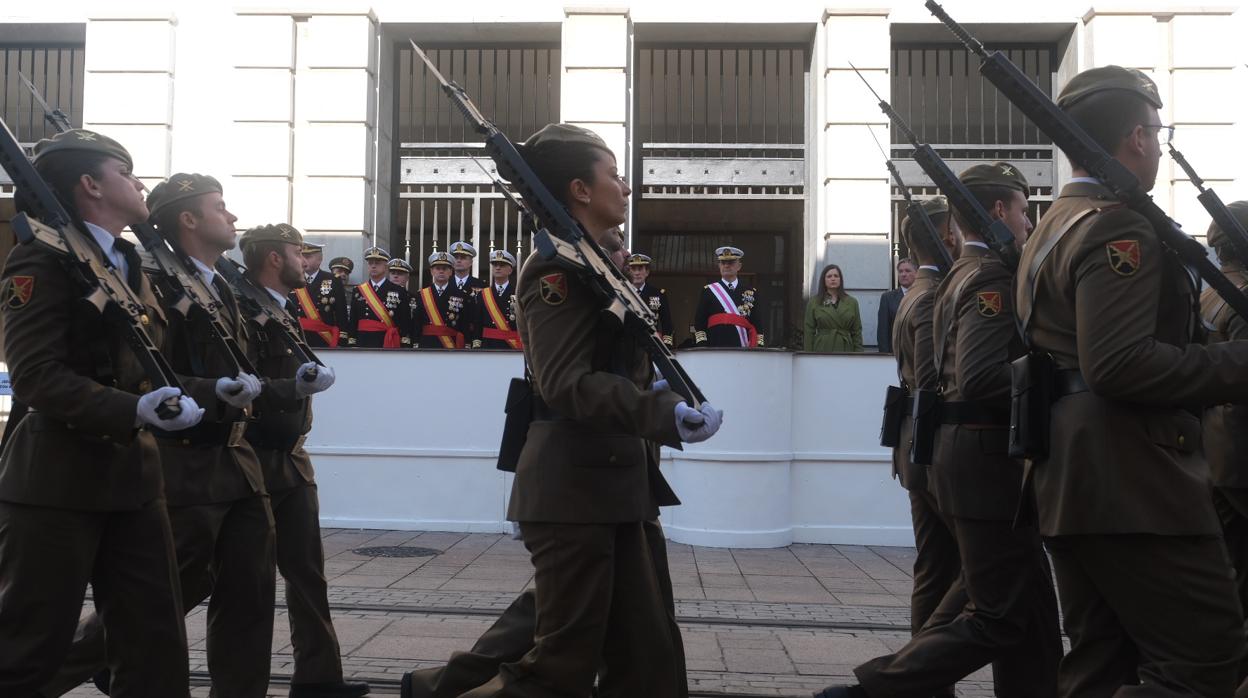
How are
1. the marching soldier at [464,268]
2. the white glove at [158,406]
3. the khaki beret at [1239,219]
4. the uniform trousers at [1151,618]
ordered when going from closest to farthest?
the uniform trousers at [1151,618]
the white glove at [158,406]
the khaki beret at [1239,219]
the marching soldier at [464,268]

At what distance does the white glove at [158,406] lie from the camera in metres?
2.95

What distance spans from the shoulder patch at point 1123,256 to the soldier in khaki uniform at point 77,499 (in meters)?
2.30

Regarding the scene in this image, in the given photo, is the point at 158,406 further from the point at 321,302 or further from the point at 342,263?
the point at 342,263

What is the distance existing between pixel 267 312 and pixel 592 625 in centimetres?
243

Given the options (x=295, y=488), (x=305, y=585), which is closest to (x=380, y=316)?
(x=295, y=488)

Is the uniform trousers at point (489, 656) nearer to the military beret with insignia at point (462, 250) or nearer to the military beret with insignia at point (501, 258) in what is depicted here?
the military beret with insignia at point (501, 258)

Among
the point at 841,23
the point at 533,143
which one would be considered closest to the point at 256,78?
the point at 841,23

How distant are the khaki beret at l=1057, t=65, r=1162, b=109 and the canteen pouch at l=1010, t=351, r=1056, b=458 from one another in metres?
0.69

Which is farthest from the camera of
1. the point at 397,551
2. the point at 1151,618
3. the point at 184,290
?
the point at 397,551

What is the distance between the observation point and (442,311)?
10.3 m

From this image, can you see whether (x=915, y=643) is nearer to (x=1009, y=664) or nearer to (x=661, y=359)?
(x=1009, y=664)

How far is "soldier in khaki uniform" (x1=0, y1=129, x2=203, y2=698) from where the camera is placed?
2.98m

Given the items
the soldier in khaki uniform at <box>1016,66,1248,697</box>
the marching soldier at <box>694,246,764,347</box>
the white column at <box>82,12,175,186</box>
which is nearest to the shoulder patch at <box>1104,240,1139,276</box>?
the soldier in khaki uniform at <box>1016,66,1248,697</box>

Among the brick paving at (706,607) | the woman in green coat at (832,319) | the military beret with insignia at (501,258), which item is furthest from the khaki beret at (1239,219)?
the military beret with insignia at (501,258)
